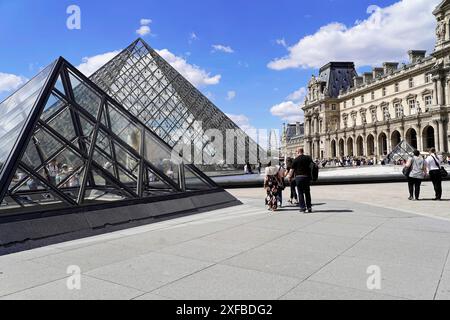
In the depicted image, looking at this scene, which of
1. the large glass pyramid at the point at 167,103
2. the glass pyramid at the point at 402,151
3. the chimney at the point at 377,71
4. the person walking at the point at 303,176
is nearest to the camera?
the person walking at the point at 303,176

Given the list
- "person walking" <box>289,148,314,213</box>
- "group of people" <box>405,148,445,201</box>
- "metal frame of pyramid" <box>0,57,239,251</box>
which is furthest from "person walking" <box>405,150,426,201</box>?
"metal frame of pyramid" <box>0,57,239,251</box>

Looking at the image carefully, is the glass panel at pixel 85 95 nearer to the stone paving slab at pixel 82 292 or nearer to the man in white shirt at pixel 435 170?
the stone paving slab at pixel 82 292

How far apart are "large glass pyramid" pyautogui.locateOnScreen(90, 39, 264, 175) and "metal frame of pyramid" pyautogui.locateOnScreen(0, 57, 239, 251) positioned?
47.1ft

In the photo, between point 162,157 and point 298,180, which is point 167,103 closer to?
point 162,157

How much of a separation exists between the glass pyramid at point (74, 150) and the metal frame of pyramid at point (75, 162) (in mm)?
19

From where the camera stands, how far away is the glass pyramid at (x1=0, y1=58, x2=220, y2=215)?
699 centimetres

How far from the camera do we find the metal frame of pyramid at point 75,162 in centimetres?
636

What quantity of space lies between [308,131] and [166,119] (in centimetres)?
8975

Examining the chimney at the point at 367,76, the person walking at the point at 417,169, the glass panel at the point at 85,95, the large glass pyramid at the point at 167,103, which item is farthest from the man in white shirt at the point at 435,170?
the chimney at the point at 367,76

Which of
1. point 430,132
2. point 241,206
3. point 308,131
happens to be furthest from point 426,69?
point 241,206

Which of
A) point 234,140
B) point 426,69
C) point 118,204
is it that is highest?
point 426,69

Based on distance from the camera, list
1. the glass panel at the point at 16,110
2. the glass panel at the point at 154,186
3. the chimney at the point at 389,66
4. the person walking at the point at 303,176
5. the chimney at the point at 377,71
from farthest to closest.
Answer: the chimney at the point at 377,71
the chimney at the point at 389,66
the glass panel at the point at 154,186
the person walking at the point at 303,176
the glass panel at the point at 16,110

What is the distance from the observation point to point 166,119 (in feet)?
83.6
